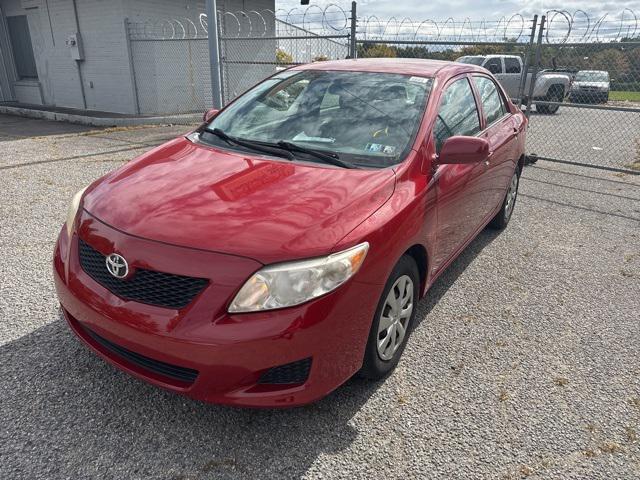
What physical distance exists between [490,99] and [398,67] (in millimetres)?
1250

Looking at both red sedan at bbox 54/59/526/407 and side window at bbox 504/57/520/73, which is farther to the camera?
side window at bbox 504/57/520/73

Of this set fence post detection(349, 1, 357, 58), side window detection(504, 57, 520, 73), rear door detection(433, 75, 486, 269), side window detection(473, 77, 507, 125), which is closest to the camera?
rear door detection(433, 75, 486, 269)

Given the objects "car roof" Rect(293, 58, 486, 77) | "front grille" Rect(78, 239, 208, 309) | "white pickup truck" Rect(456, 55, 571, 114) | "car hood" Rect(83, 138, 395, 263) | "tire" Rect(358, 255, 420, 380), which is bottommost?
"white pickup truck" Rect(456, 55, 571, 114)

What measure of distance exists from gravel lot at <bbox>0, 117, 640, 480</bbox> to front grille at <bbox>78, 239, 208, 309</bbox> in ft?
2.22

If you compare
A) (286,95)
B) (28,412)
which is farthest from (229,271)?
(286,95)

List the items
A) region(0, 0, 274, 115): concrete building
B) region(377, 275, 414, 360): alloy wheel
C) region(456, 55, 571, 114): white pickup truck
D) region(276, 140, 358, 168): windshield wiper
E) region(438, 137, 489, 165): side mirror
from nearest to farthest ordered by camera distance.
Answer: region(377, 275, 414, 360): alloy wheel
region(276, 140, 358, 168): windshield wiper
region(438, 137, 489, 165): side mirror
region(0, 0, 274, 115): concrete building
region(456, 55, 571, 114): white pickup truck

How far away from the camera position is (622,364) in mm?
2969

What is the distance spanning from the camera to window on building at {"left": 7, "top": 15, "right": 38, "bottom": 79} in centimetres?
1390

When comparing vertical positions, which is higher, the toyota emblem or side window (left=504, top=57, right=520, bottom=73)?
the toyota emblem

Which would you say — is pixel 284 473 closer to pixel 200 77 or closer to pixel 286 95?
pixel 286 95

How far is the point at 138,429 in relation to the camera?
7.57ft

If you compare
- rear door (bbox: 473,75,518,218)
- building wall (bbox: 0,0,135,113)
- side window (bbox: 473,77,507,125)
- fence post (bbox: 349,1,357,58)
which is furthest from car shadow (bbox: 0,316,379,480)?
building wall (bbox: 0,0,135,113)

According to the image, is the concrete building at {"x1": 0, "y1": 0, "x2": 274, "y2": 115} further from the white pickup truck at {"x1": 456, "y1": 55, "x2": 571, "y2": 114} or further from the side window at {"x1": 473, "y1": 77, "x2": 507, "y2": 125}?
the side window at {"x1": 473, "y1": 77, "x2": 507, "y2": 125}

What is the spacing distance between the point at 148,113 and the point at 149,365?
11064 millimetres
